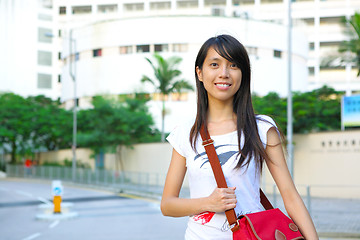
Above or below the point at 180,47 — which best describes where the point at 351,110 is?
below

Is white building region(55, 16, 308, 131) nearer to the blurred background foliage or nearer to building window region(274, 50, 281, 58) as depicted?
building window region(274, 50, 281, 58)

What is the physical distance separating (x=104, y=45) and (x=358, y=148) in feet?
123

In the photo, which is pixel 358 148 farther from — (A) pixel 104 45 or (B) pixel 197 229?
(A) pixel 104 45

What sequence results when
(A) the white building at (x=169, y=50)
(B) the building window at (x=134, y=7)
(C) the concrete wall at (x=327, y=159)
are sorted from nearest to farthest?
(C) the concrete wall at (x=327, y=159), (A) the white building at (x=169, y=50), (B) the building window at (x=134, y=7)

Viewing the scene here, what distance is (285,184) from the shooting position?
242 centimetres

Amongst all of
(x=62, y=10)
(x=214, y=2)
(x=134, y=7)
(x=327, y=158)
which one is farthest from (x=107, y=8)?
(x=327, y=158)

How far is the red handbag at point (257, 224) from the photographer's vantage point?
218cm

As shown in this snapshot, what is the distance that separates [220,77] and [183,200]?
56 cm

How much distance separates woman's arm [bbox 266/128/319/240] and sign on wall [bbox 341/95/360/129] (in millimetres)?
23203

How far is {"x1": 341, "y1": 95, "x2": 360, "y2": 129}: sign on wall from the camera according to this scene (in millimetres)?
24672

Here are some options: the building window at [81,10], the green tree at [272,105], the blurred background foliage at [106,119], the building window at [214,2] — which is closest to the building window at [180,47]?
the blurred background foliage at [106,119]

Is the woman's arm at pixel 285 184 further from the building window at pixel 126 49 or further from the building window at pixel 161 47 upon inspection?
the building window at pixel 126 49

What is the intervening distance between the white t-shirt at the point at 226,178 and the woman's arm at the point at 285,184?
0.04 m

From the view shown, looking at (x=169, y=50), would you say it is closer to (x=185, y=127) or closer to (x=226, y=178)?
(x=185, y=127)
